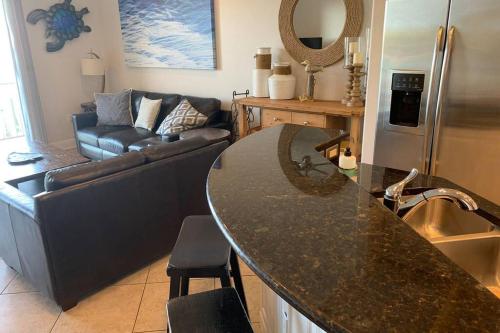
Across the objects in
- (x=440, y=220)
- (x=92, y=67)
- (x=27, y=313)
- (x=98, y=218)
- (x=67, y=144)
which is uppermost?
(x=92, y=67)

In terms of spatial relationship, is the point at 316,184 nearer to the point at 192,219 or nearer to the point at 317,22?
the point at 192,219

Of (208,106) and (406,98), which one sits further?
(208,106)

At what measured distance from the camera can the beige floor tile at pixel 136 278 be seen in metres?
2.41

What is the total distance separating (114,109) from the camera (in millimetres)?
4820

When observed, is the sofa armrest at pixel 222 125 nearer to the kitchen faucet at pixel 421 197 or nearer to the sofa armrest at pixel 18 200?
the sofa armrest at pixel 18 200

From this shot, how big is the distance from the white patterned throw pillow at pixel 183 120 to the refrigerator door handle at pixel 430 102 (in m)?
2.54

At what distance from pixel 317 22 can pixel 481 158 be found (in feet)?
6.80

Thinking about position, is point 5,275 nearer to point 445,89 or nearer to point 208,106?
point 208,106

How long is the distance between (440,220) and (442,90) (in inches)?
36.4

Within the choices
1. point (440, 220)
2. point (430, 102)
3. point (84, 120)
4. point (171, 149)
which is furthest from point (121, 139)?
point (440, 220)

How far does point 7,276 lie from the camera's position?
251cm

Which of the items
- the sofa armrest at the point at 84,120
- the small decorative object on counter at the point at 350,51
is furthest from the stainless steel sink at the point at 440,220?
the sofa armrest at the point at 84,120

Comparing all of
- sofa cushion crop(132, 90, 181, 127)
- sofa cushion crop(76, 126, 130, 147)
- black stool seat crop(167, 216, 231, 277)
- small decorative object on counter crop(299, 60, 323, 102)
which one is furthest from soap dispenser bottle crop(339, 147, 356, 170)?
sofa cushion crop(76, 126, 130, 147)

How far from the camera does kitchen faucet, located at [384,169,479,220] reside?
1.02m
